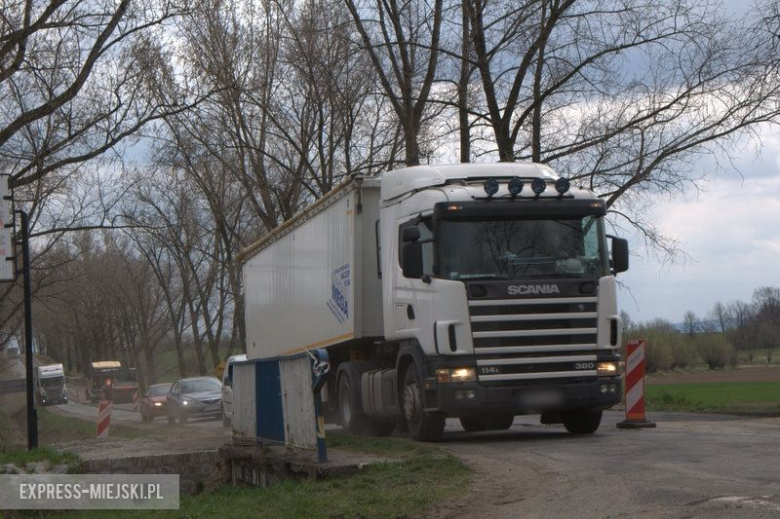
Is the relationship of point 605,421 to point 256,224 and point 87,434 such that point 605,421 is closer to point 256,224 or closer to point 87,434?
point 87,434

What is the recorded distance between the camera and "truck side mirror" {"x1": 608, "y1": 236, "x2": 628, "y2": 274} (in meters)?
13.0

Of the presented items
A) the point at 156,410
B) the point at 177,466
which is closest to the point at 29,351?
the point at 177,466

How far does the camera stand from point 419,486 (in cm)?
906

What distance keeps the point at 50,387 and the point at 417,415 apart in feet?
229

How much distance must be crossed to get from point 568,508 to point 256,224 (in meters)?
40.6

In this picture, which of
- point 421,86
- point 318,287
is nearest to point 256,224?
point 421,86

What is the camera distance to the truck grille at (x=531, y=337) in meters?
12.1

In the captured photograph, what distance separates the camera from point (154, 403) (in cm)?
4228

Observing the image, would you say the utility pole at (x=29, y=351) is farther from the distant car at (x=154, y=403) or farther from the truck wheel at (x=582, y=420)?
the distant car at (x=154, y=403)

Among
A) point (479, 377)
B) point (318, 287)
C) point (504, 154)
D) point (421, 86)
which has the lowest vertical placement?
point (479, 377)

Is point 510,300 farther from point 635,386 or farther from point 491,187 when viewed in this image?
point 635,386

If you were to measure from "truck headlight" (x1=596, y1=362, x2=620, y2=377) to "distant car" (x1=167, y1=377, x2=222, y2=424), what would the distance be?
22595mm

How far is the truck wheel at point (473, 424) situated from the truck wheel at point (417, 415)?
1.50m

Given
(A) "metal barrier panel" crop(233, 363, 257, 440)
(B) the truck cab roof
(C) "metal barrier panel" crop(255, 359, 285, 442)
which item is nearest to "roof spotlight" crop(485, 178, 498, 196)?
(B) the truck cab roof
